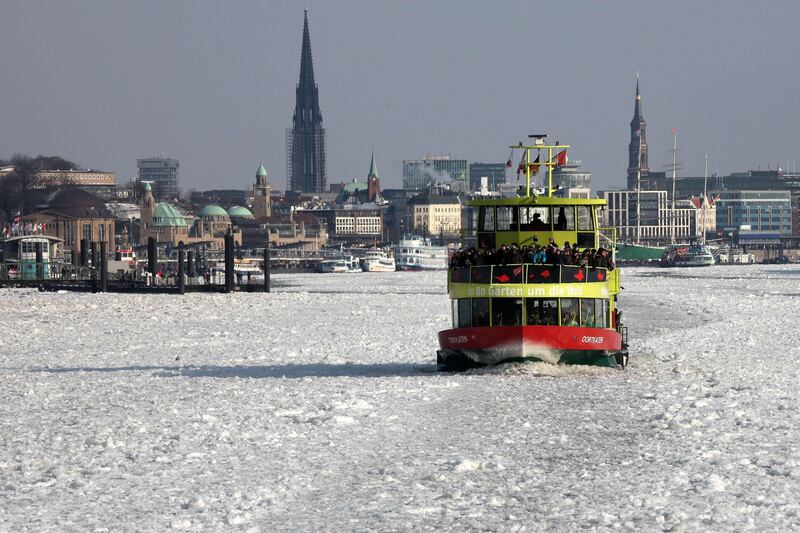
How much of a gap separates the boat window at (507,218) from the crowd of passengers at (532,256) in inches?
73.6

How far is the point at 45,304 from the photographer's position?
81.6m

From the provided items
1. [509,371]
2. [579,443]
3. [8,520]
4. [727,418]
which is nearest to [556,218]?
[509,371]

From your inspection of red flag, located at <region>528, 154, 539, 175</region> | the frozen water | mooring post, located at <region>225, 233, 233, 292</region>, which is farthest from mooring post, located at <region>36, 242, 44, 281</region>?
red flag, located at <region>528, 154, 539, 175</region>

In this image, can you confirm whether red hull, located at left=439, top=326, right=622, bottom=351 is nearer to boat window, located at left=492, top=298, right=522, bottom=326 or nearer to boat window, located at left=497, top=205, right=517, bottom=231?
boat window, located at left=492, top=298, right=522, bottom=326

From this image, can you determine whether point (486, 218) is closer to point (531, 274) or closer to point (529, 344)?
point (531, 274)

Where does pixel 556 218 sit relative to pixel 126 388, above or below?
above

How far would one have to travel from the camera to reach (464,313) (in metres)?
37.1

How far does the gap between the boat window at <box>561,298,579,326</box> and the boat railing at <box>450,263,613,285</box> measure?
545 millimetres

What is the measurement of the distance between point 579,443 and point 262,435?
17.6ft

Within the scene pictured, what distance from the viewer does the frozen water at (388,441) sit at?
20.2 metres

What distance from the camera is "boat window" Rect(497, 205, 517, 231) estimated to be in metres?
39.1

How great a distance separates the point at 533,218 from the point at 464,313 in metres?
3.56

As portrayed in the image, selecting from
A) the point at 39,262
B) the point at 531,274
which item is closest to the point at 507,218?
the point at 531,274

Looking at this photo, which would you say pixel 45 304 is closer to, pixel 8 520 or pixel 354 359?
pixel 354 359
